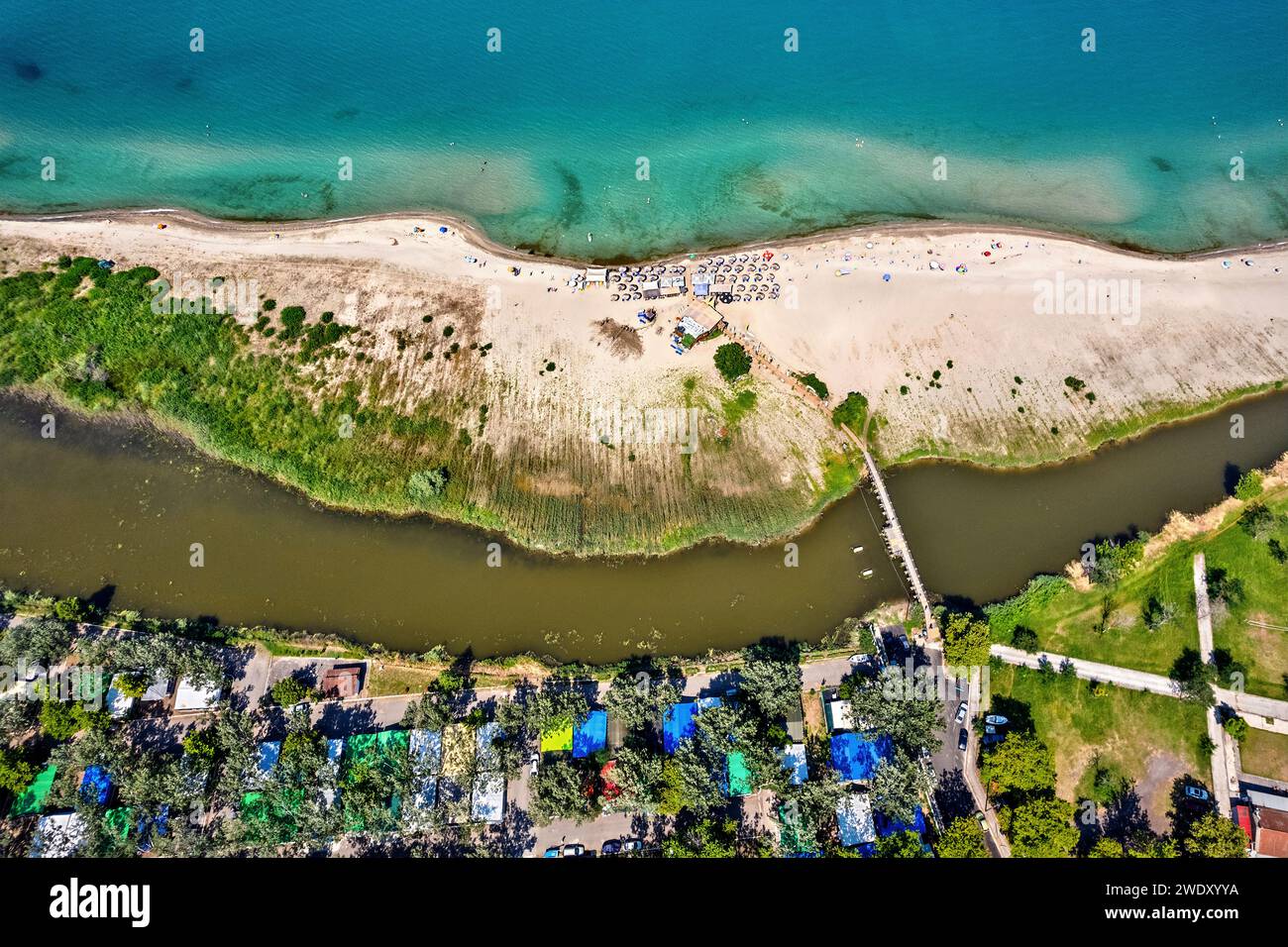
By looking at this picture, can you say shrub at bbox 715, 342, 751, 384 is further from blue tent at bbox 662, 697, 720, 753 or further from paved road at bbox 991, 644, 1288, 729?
paved road at bbox 991, 644, 1288, 729

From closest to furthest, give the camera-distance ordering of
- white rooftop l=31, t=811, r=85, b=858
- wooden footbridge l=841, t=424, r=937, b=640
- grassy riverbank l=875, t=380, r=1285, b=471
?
1. white rooftop l=31, t=811, r=85, b=858
2. wooden footbridge l=841, t=424, r=937, b=640
3. grassy riverbank l=875, t=380, r=1285, b=471

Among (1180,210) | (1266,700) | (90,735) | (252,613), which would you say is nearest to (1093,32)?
(1180,210)

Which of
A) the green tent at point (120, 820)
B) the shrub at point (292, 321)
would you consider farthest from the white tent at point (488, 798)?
the shrub at point (292, 321)

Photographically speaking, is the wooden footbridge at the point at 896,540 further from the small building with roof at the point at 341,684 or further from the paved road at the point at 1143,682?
the small building with roof at the point at 341,684

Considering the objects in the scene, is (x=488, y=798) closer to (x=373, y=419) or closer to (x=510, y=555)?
(x=510, y=555)

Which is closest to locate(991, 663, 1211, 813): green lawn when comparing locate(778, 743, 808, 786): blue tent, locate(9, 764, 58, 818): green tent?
locate(778, 743, 808, 786): blue tent

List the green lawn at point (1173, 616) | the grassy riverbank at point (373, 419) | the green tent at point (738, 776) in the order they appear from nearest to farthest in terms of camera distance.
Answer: the green tent at point (738, 776) → the green lawn at point (1173, 616) → the grassy riverbank at point (373, 419)

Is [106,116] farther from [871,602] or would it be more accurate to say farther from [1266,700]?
[1266,700]
